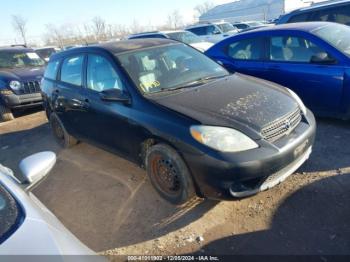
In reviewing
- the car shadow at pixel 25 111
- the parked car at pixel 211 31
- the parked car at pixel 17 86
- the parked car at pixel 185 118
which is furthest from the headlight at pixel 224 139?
the parked car at pixel 211 31

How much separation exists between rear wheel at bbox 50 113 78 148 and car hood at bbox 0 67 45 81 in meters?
3.32

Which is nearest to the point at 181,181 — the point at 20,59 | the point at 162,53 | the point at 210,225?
the point at 210,225

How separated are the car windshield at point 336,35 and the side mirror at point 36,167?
13.9 ft

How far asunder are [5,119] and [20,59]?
90.1 inches

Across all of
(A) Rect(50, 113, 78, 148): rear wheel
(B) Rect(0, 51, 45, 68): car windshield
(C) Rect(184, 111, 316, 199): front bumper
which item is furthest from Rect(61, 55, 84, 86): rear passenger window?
(B) Rect(0, 51, 45, 68): car windshield

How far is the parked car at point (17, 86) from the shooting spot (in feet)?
25.8

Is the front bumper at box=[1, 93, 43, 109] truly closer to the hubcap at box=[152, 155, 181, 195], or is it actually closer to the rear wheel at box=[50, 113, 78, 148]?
the rear wheel at box=[50, 113, 78, 148]

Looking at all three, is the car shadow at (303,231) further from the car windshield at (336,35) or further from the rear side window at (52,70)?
the rear side window at (52,70)

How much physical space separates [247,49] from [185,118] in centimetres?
319

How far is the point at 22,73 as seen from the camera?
8430 millimetres

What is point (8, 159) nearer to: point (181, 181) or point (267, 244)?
point (181, 181)

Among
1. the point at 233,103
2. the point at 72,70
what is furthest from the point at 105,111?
the point at 233,103

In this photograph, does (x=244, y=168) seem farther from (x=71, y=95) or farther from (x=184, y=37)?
(x=184, y=37)

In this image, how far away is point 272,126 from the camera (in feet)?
9.80
